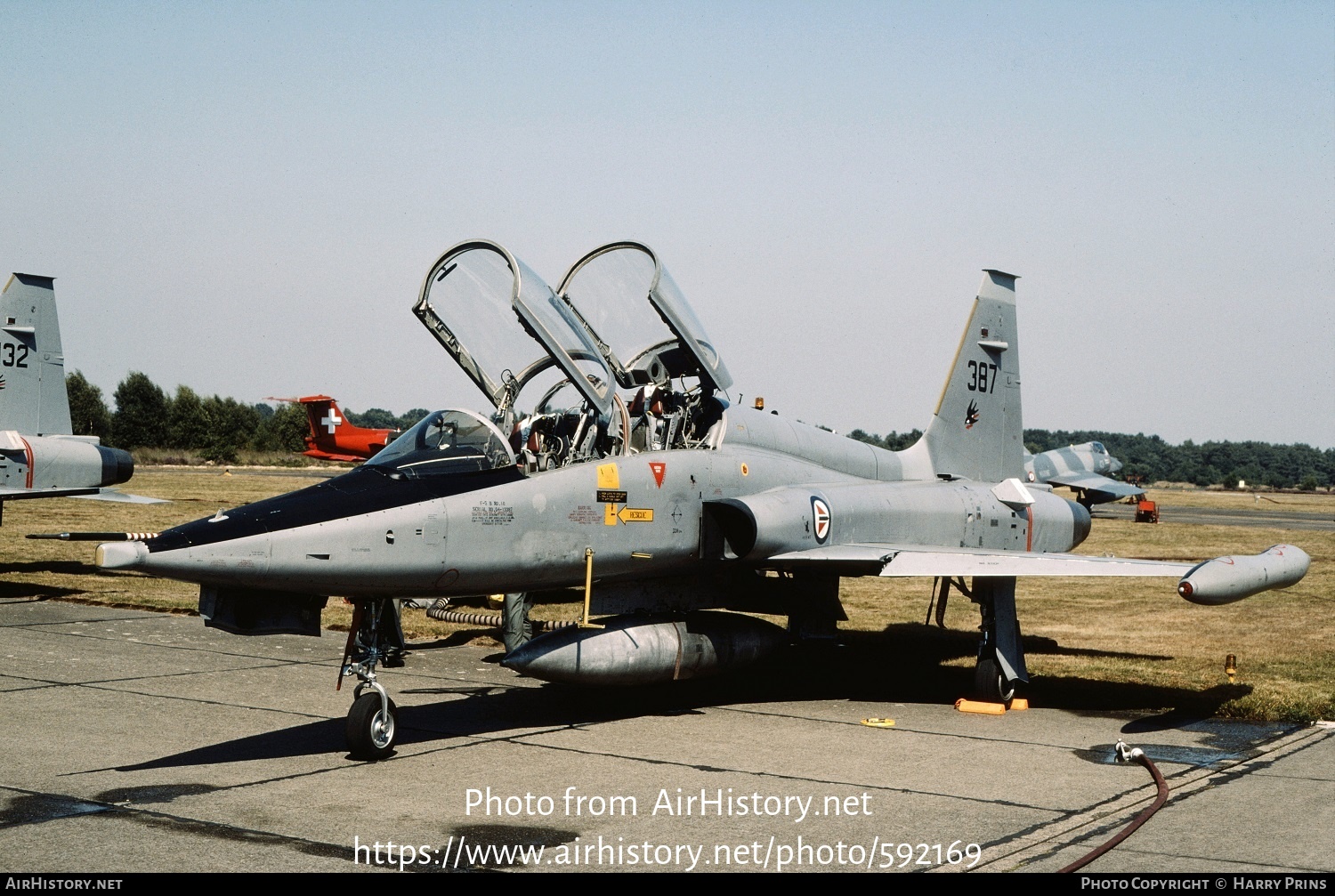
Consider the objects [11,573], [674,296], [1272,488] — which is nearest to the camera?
[674,296]

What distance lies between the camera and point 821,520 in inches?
446

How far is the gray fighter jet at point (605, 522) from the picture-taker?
26.6ft

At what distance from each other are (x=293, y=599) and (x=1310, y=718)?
848 cm

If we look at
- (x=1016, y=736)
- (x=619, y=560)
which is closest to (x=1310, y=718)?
(x=1016, y=736)

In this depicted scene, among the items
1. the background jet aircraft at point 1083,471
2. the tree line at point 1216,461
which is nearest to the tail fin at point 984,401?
the background jet aircraft at point 1083,471

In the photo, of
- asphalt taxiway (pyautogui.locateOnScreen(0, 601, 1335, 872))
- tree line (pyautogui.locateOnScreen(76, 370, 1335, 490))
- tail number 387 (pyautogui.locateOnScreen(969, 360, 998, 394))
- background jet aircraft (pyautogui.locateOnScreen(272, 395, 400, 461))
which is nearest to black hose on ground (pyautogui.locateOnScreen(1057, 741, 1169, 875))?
asphalt taxiway (pyautogui.locateOnScreen(0, 601, 1335, 872))

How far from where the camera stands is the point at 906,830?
22.2 ft

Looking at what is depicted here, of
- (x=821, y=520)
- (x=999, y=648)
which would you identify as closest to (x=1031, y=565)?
(x=999, y=648)

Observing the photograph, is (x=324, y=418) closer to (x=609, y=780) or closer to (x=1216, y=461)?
(x=609, y=780)

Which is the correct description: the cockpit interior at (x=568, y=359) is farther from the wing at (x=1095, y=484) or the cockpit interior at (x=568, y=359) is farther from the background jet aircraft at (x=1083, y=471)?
the wing at (x=1095, y=484)

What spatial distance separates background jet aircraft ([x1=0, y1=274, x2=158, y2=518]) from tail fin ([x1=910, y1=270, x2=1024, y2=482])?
13298 mm

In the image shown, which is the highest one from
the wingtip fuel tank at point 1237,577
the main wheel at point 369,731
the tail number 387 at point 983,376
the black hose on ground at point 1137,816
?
the tail number 387 at point 983,376

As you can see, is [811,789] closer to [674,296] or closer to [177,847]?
[177,847]

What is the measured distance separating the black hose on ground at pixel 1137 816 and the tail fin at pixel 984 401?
5990mm
